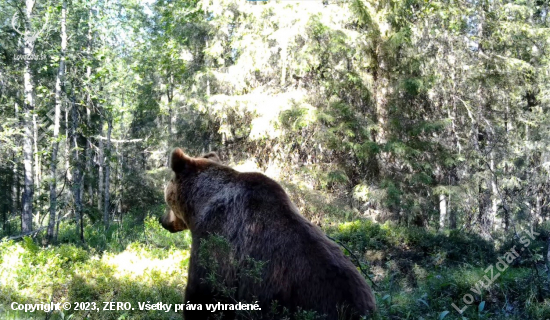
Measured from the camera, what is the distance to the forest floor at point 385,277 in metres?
5.71

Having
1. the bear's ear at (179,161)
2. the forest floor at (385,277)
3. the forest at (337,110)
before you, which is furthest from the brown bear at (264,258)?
the forest at (337,110)

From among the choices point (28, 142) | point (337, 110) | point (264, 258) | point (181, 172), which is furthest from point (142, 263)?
point (337, 110)

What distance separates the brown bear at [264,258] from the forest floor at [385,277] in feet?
1.49

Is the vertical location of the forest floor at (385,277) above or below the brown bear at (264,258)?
below

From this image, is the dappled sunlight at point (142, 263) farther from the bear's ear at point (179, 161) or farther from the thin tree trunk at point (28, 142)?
the thin tree trunk at point (28, 142)

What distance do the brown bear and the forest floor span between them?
454 millimetres

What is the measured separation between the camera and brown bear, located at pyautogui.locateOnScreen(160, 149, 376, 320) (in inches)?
141

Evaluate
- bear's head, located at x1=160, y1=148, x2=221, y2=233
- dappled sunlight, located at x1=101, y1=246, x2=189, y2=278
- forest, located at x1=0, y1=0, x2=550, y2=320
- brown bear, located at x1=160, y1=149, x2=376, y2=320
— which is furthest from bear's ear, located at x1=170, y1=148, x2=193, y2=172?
forest, located at x1=0, y1=0, x2=550, y2=320

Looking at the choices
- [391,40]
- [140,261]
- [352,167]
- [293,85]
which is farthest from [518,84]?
[140,261]

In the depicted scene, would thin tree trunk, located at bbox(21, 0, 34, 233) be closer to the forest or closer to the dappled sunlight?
the forest

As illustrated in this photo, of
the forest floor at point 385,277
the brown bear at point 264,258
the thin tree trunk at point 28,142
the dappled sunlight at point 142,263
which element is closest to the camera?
the brown bear at point 264,258

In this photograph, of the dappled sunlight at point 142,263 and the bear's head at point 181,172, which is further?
the dappled sunlight at point 142,263

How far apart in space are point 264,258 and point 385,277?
498 cm

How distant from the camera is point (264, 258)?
384cm
